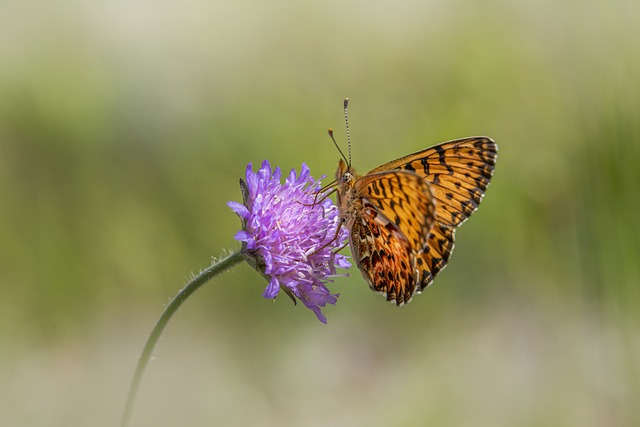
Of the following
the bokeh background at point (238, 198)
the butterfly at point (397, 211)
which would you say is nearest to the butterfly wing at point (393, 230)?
the butterfly at point (397, 211)

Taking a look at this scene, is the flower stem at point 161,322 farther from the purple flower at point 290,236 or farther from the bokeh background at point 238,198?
the bokeh background at point 238,198

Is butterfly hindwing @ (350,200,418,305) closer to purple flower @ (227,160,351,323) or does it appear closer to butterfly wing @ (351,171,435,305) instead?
butterfly wing @ (351,171,435,305)

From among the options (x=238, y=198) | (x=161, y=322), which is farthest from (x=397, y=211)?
(x=238, y=198)

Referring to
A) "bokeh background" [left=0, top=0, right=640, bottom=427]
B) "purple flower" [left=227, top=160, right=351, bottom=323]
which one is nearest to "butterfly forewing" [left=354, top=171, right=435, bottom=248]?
"purple flower" [left=227, top=160, right=351, bottom=323]

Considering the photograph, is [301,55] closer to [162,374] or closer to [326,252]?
[162,374]

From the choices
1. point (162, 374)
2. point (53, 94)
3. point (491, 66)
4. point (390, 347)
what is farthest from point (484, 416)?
point (53, 94)

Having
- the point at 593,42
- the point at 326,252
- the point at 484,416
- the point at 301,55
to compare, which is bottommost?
the point at 484,416

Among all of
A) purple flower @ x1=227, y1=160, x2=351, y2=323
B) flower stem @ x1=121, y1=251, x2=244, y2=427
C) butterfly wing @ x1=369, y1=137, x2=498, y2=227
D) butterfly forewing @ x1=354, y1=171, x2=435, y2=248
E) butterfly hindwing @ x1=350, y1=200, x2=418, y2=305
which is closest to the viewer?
flower stem @ x1=121, y1=251, x2=244, y2=427

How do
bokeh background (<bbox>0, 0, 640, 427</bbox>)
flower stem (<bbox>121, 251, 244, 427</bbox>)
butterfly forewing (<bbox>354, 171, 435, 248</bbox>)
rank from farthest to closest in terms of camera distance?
bokeh background (<bbox>0, 0, 640, 427</bbox>) → butterfly forewing (<bbox>354, 171, 435, 248</bbox>) → flower stem (<bbox>121, 251, 244, 427</bbox>)
